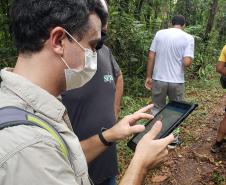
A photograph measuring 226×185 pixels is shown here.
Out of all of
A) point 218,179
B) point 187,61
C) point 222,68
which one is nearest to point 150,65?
point 187,61

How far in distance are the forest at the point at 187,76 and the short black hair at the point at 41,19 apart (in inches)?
140

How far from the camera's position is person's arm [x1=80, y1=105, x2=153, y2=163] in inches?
85.3

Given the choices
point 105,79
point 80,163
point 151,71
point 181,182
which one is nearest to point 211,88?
point 151,71

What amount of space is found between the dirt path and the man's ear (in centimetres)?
352

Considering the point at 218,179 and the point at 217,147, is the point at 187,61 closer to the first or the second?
the point at 217,147

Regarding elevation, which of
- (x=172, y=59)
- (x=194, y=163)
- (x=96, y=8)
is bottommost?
(x=194, y=163)

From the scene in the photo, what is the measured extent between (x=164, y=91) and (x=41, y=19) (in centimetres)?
437

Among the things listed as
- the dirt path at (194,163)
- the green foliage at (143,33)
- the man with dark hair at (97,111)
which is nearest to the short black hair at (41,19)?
the man with dark hair at (97,111)

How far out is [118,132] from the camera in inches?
88.4

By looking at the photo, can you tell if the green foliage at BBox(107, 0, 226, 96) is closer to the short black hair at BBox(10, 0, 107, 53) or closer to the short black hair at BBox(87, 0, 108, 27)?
the short black hair at BBox(87, 0, 108, 27)

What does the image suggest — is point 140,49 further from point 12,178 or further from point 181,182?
point 12,178

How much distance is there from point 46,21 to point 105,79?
137 centimetres

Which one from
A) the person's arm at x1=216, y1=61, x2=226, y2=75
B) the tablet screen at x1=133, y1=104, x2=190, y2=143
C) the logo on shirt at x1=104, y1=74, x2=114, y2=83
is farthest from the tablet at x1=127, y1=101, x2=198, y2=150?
the person's arm at x1=216, y1=61, x2=226, y2=75

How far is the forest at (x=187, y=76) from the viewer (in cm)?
505
